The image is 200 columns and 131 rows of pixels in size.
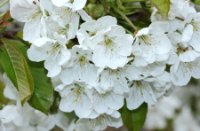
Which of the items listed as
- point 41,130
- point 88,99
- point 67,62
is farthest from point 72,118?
point 67,62

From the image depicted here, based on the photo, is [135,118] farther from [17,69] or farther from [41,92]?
[17,69]

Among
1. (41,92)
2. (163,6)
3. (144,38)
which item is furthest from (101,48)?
(41,92)

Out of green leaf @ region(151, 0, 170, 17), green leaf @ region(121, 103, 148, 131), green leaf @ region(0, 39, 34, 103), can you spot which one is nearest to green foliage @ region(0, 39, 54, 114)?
green leaf @ region(0, 39, 34, 103)

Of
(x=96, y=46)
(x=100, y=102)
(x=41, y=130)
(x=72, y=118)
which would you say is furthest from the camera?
(x=72, y=118)

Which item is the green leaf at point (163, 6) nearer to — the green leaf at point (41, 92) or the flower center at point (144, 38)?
the flower center at point (144, 38)

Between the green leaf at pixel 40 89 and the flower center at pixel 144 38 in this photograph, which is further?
the green leaf at pixel 40 89

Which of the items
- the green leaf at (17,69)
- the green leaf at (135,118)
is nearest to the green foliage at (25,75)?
the green leaf at (17,69)

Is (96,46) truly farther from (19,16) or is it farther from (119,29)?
(19,16)
